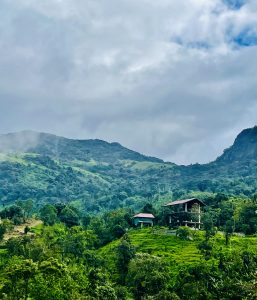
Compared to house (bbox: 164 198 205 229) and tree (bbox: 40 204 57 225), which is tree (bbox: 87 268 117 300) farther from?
tree (bbox: 40 204 57 225)

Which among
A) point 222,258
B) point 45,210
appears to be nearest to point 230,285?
point 222,258

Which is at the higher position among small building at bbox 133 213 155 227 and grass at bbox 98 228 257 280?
small building at bbox 133 213 155 227

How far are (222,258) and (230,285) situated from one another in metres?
19.3

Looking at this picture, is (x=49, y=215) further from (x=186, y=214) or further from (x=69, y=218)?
(x=186, y=214)

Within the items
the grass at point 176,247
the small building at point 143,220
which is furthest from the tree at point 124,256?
the small building at point 143,220

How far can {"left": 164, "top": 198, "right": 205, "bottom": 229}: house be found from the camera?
137375mm

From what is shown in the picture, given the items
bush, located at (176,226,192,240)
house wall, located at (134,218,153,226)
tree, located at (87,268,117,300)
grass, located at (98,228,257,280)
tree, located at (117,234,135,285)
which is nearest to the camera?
tree, located at (87,268,117,300)

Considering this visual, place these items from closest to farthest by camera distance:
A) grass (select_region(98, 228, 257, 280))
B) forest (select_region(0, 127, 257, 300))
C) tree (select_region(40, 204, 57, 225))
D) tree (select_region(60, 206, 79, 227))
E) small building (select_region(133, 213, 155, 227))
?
forest (select_region(0, 127, 257, 300)), grass (select_region(98, 228, 257, 280)), small building (select_region(133, 213, 155, 227)), tree (select_region(40, 204, 57, 225)), tree (select_region(60, 206, 79, 227))

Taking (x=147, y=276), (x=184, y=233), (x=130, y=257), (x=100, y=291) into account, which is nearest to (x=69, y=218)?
(x=184, y=233)

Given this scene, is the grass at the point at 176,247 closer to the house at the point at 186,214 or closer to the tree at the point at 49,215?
the house at the point at 186,214

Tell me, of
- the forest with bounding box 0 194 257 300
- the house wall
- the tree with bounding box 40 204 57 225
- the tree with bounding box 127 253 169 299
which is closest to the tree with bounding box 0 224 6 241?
the forest with bounding box 0 194 257 300

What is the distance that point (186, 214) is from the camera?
138 meters

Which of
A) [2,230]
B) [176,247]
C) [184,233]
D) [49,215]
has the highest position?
[49,215]

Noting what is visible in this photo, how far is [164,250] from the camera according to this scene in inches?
4345
